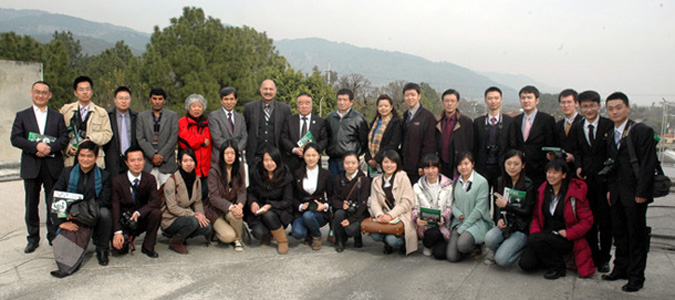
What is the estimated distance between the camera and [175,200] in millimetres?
4703

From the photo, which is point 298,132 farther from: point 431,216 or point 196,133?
point 431,216

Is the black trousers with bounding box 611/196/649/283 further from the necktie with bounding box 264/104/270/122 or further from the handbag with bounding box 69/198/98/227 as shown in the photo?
the handbag with bounding box 69/198/98/227

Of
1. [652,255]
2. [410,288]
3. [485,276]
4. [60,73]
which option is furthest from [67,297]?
[60,73]

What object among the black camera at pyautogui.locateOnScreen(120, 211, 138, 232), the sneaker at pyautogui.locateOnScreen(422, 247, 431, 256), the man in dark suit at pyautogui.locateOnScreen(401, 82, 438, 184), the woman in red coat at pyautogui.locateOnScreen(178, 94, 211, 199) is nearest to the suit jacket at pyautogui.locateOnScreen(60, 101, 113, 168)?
the woman in red coat at pyautogui.locateOnScreen(178, 94, 211, 199)

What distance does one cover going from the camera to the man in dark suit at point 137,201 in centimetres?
444

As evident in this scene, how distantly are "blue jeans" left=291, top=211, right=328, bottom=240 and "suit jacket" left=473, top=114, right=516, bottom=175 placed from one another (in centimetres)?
181

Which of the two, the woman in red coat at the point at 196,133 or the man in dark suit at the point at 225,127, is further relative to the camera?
A: the man in dark suit at the point at 225,127

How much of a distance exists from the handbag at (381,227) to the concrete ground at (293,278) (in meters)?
0.27

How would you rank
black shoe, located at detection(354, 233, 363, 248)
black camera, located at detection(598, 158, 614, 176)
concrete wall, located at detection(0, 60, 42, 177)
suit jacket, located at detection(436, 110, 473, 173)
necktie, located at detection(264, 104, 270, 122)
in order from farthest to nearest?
concrete wall, located at detection(0, 60, 42, 177), necktie, located at detection(264, 104, 270, 122), suit jacket, located at detection(436, 110, 473, 173), black shoe, located at detection(354, 233, 363, 248), black camera, located at detection(598, 158, 614, 176)

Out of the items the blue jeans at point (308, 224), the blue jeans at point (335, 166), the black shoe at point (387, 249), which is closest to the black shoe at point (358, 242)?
the black shoe at point (387, 249)

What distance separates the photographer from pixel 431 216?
4531 mm

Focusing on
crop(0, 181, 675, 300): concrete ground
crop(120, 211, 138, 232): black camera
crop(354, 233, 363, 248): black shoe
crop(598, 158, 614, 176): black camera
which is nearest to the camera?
crop(0, 181, 675, 300): concrete ground

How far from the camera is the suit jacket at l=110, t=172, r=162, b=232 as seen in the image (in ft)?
14.4

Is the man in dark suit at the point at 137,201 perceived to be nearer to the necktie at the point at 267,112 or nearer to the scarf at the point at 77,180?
→ the scarf at the point at 77,180
